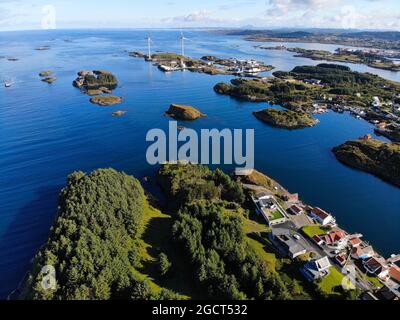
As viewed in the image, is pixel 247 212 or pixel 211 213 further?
pixel 247 212

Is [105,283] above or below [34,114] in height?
below

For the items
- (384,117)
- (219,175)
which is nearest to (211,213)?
(219,175)

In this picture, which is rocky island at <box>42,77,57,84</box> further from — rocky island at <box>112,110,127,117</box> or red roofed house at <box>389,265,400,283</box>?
red roofed house at <box>389,265,400,283</box>

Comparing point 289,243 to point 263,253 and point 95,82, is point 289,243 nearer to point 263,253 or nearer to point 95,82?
point 263,253

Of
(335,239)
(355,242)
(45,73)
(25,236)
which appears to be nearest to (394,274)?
(355,242)

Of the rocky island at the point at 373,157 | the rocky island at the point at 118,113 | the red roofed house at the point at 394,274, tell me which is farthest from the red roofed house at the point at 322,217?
the rocky island at the point at 118,113

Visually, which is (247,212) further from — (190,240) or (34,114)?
(34,114)

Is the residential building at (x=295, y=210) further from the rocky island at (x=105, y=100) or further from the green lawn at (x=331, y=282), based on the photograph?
the rocky island at (x=105, y=100)
